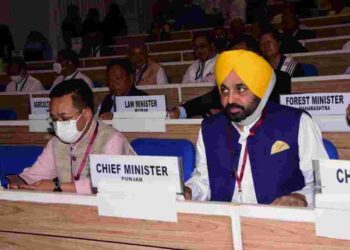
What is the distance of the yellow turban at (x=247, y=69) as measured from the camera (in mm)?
2297

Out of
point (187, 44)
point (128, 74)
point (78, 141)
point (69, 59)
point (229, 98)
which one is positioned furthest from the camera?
point (187, 44)

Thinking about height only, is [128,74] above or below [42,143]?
above

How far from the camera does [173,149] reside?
300 cm

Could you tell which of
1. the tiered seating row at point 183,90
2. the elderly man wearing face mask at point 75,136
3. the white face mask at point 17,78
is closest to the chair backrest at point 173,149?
the elderly man wearing face mask at point 75,136

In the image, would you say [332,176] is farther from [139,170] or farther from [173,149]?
[173,149]

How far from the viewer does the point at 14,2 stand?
12469 mm

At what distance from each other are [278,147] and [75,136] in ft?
2.99

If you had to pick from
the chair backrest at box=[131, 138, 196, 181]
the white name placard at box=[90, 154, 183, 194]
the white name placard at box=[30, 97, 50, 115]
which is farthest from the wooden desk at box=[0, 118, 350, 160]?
the white name placard at box=[90, 154, 183, 194]

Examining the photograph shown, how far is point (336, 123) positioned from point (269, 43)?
1.73 meters

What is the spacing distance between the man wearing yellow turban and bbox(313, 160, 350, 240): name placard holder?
2.65 ft

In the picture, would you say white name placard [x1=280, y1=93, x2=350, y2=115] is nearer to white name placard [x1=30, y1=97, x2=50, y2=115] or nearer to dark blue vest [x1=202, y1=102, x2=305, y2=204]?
dark blue vest [x1=202, y1=102, x2=305, y2=204]

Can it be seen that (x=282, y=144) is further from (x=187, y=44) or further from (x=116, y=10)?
(x=116, y=10)

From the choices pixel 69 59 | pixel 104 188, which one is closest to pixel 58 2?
pixel 69 59

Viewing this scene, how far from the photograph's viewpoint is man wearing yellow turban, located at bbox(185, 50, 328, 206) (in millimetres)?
2307
